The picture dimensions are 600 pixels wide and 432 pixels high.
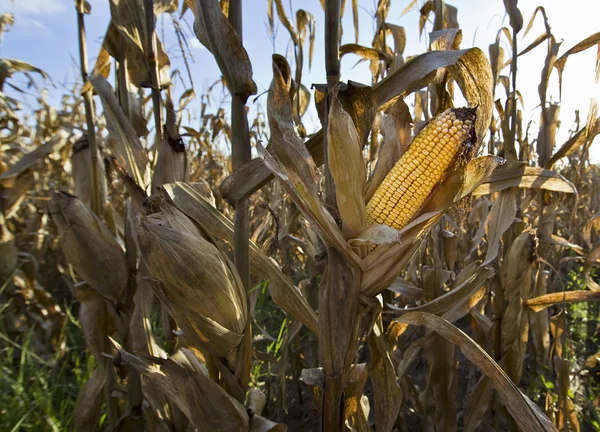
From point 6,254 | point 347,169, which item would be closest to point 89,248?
point 347,169

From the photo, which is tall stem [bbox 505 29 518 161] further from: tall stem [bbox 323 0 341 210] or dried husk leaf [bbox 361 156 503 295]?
tall stem [bbox 323 0 341 210]

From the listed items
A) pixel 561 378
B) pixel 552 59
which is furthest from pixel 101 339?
pixel 552 59

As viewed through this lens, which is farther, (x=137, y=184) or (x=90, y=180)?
(x=90, y=180)

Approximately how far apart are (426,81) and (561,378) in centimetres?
154

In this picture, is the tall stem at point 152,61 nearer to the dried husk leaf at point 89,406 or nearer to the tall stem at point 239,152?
the tall stem at point 239,152

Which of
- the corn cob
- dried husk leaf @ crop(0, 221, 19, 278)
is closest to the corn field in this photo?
the corn cob

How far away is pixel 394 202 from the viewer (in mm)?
1005

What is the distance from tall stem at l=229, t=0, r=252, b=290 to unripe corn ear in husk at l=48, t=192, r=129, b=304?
604 mm

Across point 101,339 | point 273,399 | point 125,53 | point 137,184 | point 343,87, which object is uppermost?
point 125,53

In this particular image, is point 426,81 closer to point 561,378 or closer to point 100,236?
point 100,236

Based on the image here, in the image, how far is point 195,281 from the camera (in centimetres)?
95

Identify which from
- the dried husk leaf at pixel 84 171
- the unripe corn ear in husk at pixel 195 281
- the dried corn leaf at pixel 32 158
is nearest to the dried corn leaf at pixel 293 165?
the unripe corn ear in husk at pixel 195 281

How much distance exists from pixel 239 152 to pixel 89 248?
73cm

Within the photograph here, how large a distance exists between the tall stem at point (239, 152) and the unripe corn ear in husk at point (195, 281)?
7cm
